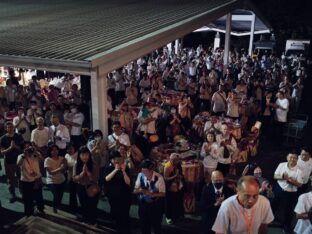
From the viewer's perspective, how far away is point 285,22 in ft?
76.4

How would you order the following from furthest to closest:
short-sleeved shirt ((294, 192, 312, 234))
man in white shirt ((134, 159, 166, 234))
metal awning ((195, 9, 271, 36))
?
1. metal awning ((195, 9, 271, 36))
2. man in white shirt ((134, 159, 166, 234))
3. short-sleeved shirt ((294, 192, 312, 234))

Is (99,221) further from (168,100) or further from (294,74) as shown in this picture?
(294,74)

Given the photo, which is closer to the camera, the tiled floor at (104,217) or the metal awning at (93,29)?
the tiled floor at (104,217)

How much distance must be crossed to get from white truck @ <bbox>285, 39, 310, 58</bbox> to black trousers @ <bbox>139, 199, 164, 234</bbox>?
18.8 m

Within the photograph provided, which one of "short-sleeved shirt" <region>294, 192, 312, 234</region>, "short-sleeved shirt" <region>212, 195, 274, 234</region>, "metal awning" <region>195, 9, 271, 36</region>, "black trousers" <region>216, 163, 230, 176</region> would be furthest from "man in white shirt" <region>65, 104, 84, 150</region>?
"metal awning" <region>195, 9, 271, 36</region>

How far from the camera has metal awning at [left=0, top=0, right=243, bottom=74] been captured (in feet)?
23.0

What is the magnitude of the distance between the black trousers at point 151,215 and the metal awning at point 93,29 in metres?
2.64

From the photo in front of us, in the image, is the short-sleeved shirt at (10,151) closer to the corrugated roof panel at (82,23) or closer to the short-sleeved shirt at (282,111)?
the corrugated roof panel at (82,23)

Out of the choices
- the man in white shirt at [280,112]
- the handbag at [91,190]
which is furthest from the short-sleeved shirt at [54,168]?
the man in white shirt at [280,112]

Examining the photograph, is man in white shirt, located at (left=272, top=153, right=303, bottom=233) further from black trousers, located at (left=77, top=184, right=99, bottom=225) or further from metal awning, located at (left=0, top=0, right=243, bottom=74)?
metal awning, located at (left=0, top=0, right=243, bottom=74)

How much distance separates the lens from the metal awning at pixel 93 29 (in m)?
7.01

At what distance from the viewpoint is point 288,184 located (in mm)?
6348

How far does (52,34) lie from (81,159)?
4.47 meters

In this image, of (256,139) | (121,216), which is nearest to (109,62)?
(121,216)
